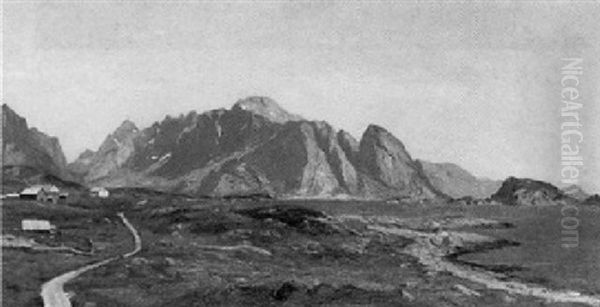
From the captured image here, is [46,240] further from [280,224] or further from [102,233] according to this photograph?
[280,224]

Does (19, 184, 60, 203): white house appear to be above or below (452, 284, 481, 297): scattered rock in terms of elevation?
above

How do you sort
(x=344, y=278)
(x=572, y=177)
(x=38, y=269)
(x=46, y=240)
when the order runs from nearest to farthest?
(x=572, y=177), (x=38, y=269), (x=344, y=278), (x=46, y=240)

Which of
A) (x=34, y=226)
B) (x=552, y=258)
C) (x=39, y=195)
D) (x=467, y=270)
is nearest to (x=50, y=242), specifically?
(x=34, y=226)

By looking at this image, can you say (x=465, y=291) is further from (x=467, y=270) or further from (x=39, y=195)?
(x=39, y=195)

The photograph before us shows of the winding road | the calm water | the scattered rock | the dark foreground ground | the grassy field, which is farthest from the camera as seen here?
the calm water

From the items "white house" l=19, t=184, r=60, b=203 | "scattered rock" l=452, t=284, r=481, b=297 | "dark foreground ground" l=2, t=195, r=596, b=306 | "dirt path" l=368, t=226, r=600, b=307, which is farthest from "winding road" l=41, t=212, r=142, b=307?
"white house" l=19, t=184, r=60, b=203

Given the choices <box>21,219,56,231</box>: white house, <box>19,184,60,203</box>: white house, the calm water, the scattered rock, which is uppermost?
<box>19,184,60,203</box>: white house

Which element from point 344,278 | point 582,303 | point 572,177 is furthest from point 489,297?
point 572,177

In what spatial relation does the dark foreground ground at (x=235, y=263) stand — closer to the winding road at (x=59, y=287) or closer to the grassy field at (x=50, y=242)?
the grassy field at (x=50, y=242)

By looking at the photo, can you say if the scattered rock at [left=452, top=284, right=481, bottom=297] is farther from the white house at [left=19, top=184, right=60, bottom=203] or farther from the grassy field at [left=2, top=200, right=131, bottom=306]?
the white house at [left=19, top=184, right=60, bottom=203]
